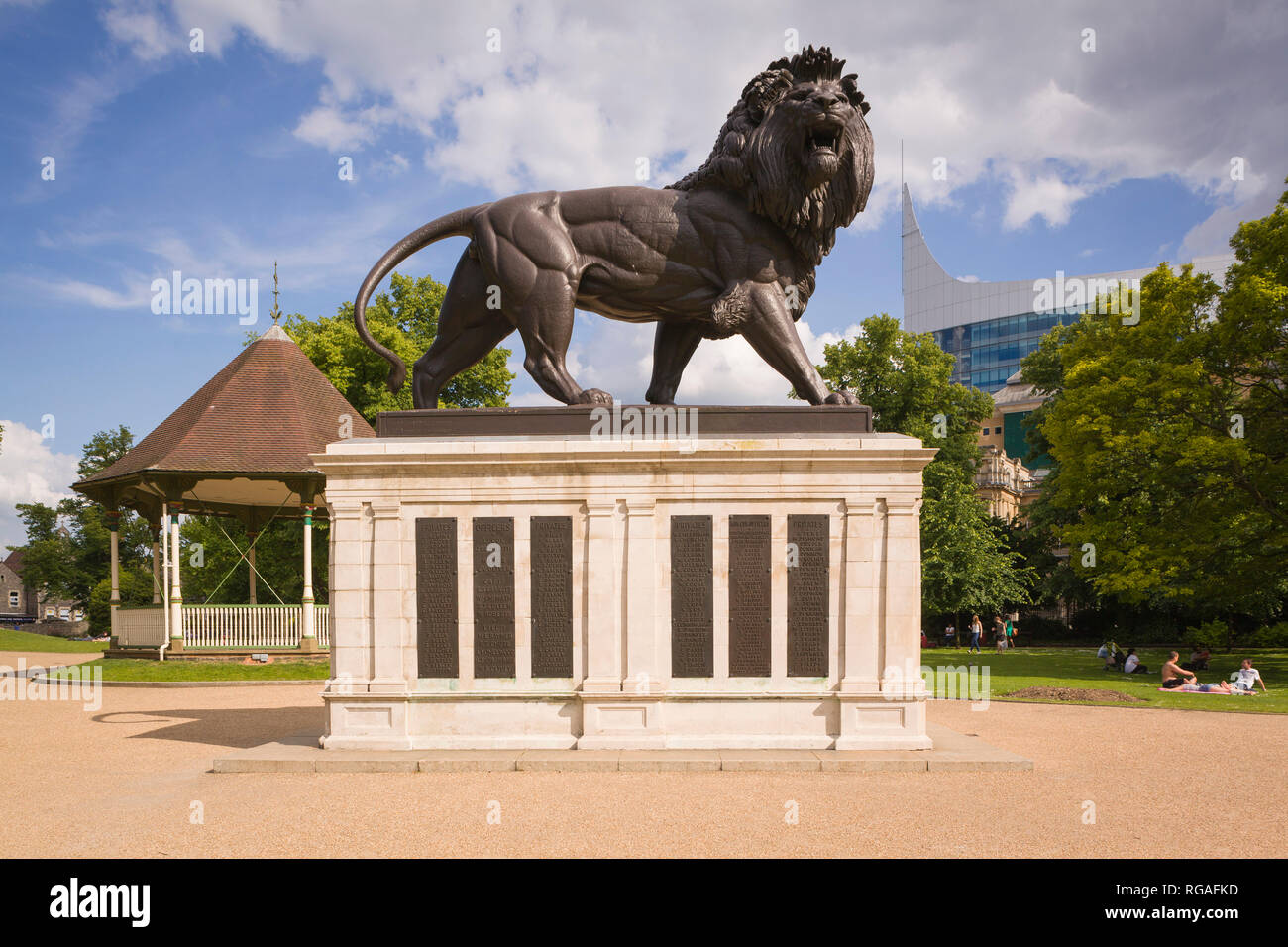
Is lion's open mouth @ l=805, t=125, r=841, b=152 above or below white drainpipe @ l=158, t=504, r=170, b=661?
above

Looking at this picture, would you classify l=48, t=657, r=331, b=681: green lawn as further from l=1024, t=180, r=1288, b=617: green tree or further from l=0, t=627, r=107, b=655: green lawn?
l=1024, t=180, r=1288, b=617: green tree

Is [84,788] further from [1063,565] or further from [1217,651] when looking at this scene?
[1063,565]

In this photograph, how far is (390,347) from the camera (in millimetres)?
32188

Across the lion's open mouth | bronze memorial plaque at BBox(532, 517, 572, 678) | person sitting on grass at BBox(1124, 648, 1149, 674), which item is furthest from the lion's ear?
person sitting on grass at BBox(1124, 648, 1149, 674)

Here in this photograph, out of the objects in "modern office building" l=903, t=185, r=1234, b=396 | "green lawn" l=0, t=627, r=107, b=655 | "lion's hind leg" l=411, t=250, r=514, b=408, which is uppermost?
"modern office building" l=903, t=185, r=1234, b=396

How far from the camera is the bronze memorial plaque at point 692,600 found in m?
10.6

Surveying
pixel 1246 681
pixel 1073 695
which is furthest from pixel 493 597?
pixel 1246 681

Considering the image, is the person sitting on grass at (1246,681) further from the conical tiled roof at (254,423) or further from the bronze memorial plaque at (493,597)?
the conical tiled roof at (254,423)

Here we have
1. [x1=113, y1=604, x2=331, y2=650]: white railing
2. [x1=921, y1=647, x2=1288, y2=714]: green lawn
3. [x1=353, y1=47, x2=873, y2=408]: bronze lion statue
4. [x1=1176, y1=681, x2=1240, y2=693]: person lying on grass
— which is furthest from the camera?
[x1=113, y1=604, x2=331, y2=650]: white railing

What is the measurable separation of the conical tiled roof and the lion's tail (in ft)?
39.0

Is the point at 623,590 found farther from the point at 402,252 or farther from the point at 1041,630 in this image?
the point at 1041,630

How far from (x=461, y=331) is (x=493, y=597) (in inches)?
148

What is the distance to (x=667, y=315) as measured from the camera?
1188 centimetres

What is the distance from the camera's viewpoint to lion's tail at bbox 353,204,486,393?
38.2ft
